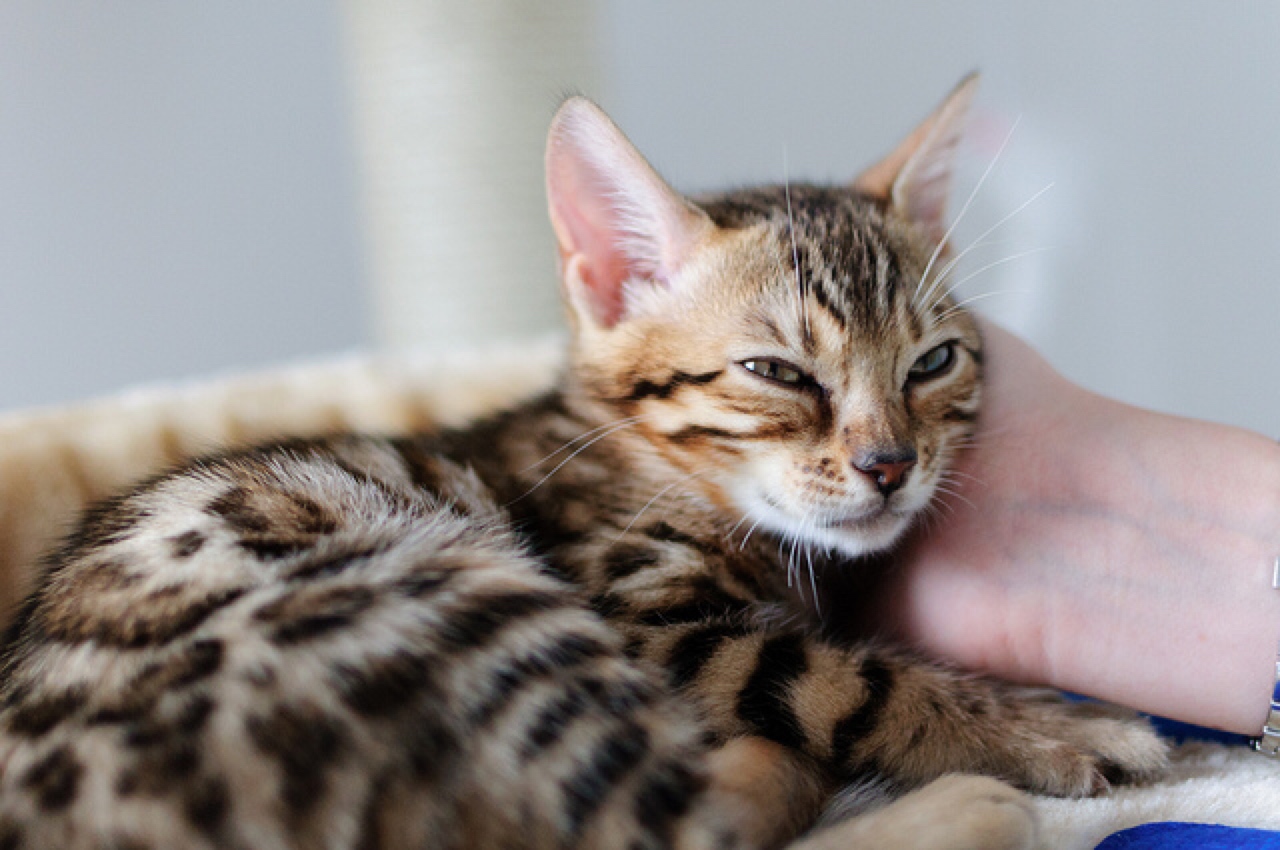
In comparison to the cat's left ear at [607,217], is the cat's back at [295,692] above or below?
below

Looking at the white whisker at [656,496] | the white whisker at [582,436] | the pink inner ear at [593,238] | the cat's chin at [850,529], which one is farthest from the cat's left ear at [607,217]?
the cat's chin at [850,529]

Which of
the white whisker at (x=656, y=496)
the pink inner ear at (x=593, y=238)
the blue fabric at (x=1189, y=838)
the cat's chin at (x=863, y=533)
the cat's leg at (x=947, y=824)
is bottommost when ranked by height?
the blue fabric at (x=1189, y=838)

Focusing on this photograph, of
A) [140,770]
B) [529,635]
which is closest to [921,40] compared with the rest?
[529,635]

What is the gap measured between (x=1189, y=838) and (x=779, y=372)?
62cm

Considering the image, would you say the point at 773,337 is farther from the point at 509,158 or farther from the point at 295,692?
the point at 509,158

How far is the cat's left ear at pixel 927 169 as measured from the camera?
1.41 m

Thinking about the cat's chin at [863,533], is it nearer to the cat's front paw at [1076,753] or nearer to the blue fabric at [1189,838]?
the cat's front paw at [1076,753]

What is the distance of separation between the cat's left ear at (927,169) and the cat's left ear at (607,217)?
337 mm

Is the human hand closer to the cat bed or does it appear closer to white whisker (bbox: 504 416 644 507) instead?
the cat bed

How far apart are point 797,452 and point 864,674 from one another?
0.85ft

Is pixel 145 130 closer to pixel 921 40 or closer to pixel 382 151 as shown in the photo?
pixel 382 151

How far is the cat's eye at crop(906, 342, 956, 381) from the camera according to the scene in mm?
1271

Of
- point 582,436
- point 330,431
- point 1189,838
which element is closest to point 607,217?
point 582,436

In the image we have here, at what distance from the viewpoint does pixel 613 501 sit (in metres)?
1.30
